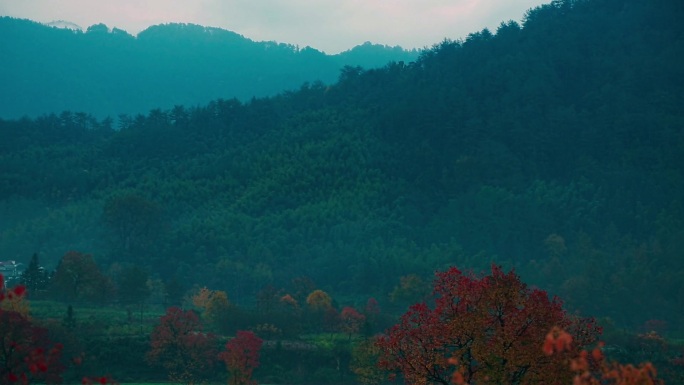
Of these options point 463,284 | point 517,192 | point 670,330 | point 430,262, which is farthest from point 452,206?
point 463,284

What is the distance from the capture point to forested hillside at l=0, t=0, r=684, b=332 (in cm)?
8862

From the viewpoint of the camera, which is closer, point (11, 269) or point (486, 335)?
point (486, 335)

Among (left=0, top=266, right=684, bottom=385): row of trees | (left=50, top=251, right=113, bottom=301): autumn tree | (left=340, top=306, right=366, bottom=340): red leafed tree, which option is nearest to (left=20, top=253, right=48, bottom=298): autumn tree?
(left=50, top=251, right=113, bottom=301): autumn tree

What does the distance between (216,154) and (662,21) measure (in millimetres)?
89600

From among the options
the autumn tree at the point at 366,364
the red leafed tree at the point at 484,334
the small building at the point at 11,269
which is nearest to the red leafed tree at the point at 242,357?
the autumn tree at the point at 366,364

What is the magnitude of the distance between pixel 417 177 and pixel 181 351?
215 ft

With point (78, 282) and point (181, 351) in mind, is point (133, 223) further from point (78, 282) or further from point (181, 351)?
point (181, 351)

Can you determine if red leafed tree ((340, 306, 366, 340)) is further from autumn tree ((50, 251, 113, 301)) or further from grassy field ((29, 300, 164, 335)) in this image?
→ autumn tree ((50, 251, 113, 301))

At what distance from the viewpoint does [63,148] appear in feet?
417

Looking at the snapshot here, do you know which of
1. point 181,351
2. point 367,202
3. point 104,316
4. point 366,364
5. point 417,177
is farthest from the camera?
point 417,177

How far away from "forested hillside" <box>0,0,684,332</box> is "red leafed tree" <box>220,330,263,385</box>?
27.2 metres

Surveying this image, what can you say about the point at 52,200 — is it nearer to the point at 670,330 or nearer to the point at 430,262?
the point at 430,262

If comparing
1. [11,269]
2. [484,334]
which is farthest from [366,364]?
[11,269]

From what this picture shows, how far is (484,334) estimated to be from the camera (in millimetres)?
23312
